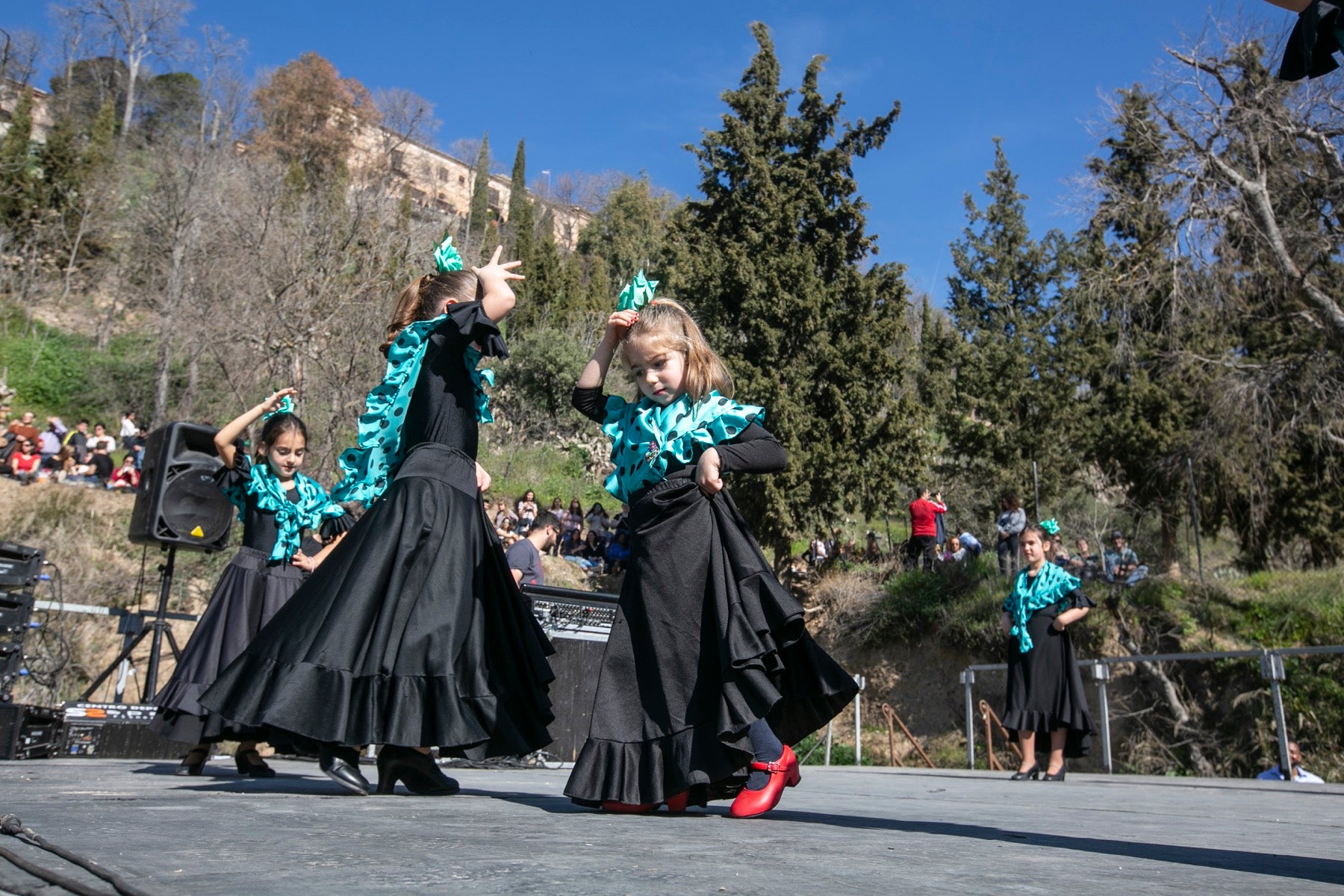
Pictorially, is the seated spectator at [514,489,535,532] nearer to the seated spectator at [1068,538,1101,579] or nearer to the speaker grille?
the seated spectator at [1068,538,1101,579]

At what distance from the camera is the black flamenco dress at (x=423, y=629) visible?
Result: 327cm

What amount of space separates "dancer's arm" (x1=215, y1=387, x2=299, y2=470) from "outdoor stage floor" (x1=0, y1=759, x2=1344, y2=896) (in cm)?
183

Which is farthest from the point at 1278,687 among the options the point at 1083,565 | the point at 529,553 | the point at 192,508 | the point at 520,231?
the point at 520,231

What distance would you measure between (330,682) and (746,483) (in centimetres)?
1897

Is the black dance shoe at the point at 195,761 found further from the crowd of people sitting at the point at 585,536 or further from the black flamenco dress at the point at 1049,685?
the crowd of people sitting at the point at 585,536

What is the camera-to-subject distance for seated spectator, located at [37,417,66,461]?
20922 millimetres

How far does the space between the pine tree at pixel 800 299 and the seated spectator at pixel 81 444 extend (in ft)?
41.1

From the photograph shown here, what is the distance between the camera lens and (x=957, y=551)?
2300 cm

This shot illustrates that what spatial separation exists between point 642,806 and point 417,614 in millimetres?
922

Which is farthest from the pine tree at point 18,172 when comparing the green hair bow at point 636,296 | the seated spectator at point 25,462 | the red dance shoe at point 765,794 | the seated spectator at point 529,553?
the red dance shoe at point 765,794

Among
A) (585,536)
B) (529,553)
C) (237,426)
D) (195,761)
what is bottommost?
(195,761)

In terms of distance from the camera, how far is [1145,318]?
16.0 m

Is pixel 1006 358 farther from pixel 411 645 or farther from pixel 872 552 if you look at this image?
pixel 411 645

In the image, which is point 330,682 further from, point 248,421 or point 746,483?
point 746,483
